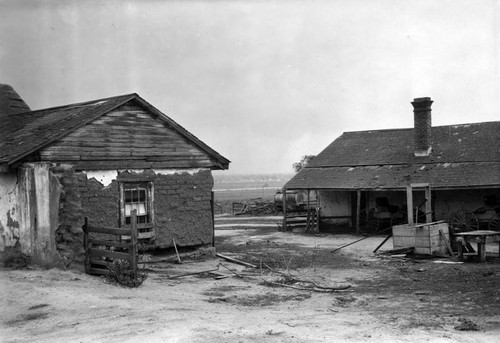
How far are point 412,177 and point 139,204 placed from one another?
548 inches

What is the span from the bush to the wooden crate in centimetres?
895

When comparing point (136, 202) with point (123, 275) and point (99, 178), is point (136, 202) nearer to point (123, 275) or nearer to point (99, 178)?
point (99, 178)

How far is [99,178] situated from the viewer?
45.9 feet

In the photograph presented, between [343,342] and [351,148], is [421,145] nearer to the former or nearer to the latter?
[351,148]

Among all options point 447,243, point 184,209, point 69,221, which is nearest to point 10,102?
point 184,209

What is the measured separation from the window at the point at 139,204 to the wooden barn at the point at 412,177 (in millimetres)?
10771

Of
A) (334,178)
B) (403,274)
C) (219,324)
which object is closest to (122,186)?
(219,324)

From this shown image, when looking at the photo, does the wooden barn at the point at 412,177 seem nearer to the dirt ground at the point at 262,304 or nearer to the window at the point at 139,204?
the dirt ground at the point at 262,304

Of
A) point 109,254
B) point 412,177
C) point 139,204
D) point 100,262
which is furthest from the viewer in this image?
point 412,177

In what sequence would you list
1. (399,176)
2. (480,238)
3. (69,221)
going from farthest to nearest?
1. (399,176)
2. (480,238)
3. (69,221)

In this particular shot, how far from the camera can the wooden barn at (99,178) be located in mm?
13023

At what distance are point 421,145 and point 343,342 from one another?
20.3m

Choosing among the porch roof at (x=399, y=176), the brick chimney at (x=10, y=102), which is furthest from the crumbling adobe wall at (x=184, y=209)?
the porch roof at (x=399, y=176)

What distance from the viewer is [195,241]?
16.1m
